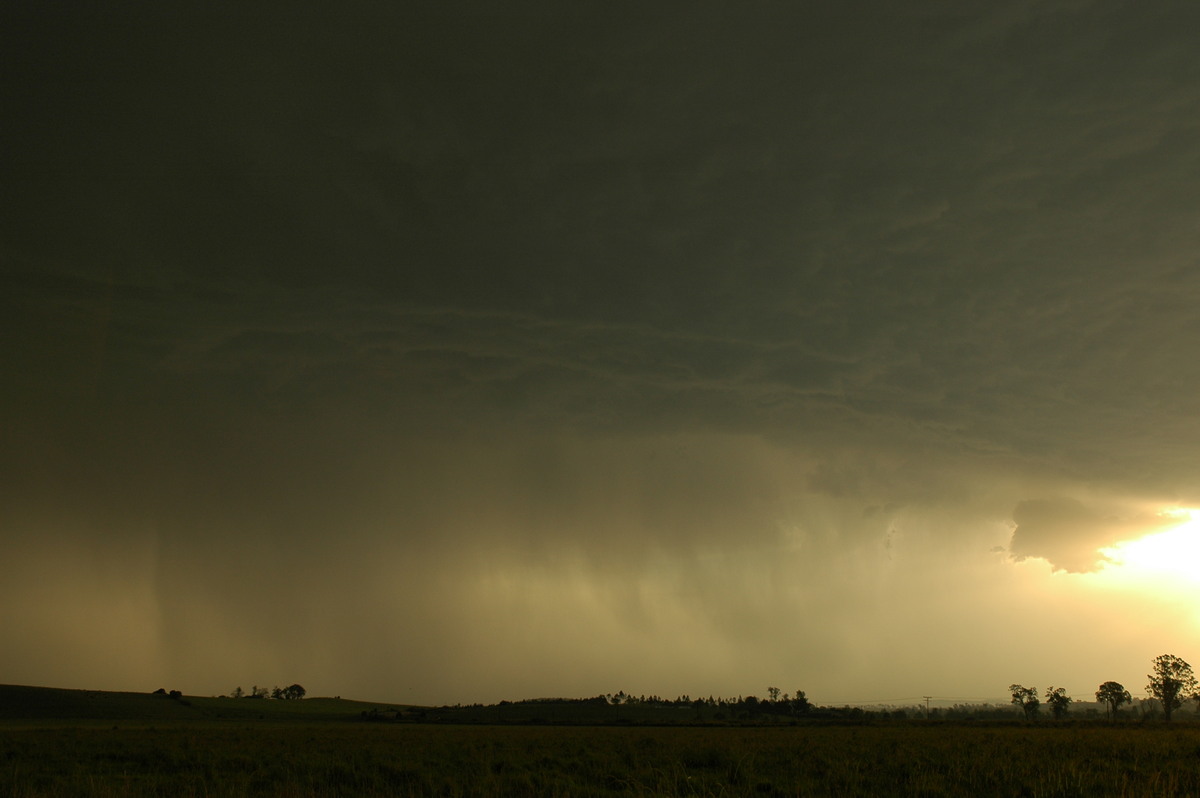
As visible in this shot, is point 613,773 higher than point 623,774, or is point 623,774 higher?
point 623,774

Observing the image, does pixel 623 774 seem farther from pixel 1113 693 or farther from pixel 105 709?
pixel 1113 693

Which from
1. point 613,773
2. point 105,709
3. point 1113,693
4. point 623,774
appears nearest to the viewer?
point 623,774

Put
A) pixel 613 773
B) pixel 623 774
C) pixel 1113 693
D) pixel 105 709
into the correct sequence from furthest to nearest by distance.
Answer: pixel 1113 693
pixel 105 709
pixel 613 773
pixel 623 774

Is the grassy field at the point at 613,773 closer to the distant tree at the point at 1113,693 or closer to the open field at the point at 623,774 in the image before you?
the open field at the point at 623,774

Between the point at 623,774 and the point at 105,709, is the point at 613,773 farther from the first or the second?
the point at 105,709

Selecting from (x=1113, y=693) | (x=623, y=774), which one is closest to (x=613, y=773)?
(x=623, y=774)

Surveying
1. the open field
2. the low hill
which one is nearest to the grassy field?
the open field

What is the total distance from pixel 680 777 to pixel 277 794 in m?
10.5

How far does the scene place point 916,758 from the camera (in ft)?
80.0

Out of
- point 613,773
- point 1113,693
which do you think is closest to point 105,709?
point 613,773

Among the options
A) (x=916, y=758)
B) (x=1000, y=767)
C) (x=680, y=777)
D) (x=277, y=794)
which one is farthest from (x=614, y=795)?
(x=916, y=758)

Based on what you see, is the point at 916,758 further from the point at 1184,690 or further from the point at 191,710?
the point at 1184,690

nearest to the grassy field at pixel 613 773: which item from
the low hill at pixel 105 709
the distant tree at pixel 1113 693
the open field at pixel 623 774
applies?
the open field at pixel 623 774

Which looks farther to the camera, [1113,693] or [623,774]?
[1113,693]
